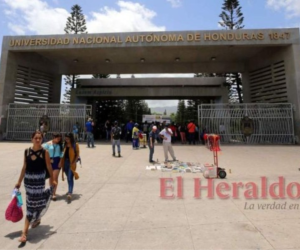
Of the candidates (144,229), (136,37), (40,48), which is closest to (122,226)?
(144,229)

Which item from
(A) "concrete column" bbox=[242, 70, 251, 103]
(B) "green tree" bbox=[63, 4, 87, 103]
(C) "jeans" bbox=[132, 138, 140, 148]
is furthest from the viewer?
(B) "green tree" bbox=[63, 4, 87, 103]

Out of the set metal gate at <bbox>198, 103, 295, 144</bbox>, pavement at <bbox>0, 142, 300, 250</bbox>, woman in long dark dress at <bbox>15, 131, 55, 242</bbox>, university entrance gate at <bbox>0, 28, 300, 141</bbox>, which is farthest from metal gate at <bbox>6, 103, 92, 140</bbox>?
woman in long dark dress at <bbox>15, 131, 55, 242</bbox>

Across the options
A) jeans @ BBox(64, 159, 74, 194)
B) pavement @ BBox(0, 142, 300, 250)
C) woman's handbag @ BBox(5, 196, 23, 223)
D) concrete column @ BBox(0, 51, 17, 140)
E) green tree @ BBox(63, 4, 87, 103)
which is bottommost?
pavement @ BBox(0, 142, 300, 250)

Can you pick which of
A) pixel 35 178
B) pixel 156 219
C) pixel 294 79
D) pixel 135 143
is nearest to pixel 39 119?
pixel 135 143

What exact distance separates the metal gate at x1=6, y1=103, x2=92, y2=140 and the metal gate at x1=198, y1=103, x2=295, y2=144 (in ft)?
29.2

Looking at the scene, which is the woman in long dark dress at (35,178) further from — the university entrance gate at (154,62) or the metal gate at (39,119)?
the university entrance gate at (154,62)

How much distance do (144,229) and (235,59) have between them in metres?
18.3

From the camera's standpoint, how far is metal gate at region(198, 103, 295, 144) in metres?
14.7

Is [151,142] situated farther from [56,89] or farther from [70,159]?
[56,89]

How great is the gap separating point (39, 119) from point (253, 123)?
1494 centimetres

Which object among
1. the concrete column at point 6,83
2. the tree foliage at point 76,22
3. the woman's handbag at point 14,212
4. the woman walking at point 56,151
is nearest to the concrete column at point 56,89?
the concrete column at point 6,83

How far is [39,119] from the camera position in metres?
15.9

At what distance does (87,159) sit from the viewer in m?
9.12

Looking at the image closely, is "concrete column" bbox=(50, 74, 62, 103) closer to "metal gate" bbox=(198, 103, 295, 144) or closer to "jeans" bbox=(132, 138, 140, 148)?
"jeans" bbox=(132, 138, 140, 148)
